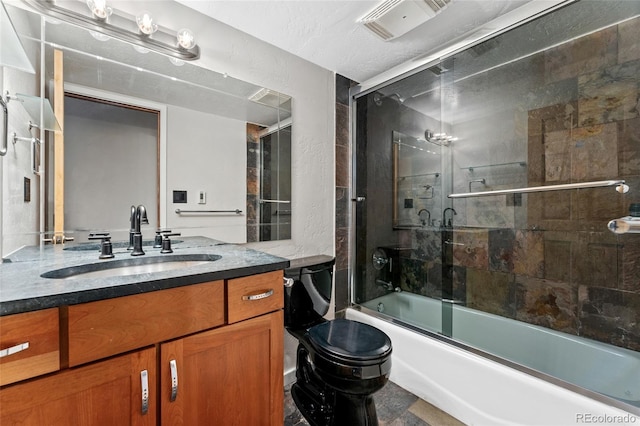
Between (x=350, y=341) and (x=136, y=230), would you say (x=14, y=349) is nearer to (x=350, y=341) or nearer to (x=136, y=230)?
(x=136, y=230)

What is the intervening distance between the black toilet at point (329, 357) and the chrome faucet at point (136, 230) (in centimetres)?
68

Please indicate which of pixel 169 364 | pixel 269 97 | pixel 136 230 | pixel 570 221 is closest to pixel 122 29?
pixel 269 97

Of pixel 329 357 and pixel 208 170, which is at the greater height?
pixel 208 170

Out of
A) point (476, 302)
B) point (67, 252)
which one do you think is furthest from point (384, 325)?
point (67, 252)

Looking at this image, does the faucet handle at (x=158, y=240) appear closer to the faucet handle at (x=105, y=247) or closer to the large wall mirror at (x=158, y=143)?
the large wall mirror at (x=158, y=143)

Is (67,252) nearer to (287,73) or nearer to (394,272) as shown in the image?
(287,73)

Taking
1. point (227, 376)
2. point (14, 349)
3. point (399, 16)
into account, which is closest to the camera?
point (14, 349)

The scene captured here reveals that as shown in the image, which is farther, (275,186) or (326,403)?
(275,186)

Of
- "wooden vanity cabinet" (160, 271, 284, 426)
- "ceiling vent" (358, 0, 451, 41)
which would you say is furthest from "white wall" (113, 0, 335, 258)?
"wooden vanity cabinet" (160, 271, 284, 426)

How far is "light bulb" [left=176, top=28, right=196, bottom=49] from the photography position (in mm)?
1339

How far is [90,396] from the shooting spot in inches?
28.0

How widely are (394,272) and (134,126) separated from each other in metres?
2.11

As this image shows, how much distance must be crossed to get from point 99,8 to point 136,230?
3.13 ft

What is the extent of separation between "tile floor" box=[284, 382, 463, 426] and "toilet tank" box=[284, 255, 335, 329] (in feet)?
1.53
